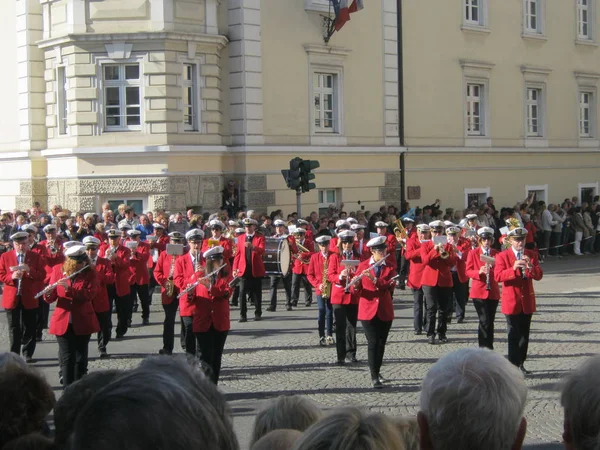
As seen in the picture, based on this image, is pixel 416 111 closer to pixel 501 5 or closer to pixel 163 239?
pixel 501 5

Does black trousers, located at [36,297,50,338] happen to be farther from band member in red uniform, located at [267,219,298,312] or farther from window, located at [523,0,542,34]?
window, located at [523,0,542,34]

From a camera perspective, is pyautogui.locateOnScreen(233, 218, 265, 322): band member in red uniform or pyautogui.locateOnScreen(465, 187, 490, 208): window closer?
pyautogui.locateOnScreen(233, 218, 265, 322): band member in red uniform

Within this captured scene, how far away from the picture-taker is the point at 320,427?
9.30ft

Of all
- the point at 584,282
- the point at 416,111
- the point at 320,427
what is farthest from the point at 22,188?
the point at 320,427

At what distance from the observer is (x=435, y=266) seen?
14.9m

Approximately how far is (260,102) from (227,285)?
15.4 m

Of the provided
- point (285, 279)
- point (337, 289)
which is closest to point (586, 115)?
point (285, 279)

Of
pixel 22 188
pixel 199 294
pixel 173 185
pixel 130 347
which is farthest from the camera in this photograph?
pixel 22 188

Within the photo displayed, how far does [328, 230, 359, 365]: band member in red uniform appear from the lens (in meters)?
12.8

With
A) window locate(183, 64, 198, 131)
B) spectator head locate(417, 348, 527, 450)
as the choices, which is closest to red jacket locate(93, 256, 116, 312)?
spectator head locate(417, 348, 527, 450)

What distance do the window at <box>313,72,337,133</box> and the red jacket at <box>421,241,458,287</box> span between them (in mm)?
13502

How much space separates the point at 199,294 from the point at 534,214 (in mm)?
21420

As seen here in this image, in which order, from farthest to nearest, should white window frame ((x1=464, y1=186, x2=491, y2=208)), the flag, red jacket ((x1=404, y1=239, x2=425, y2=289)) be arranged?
white window frame ((x1=464, y1=186, x2=491, y2=208)) < the flag < red jacket ((x1=404, y1=239, x2=425, y2=289))

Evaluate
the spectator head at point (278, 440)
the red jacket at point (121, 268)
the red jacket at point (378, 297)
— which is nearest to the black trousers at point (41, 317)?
the red jacket at point (121, 268)
